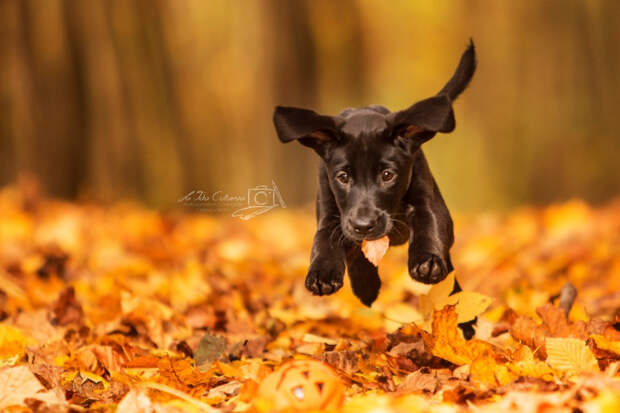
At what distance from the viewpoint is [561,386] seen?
2482mm

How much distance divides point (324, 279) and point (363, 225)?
22 cm

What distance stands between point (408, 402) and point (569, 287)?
170 centimetres

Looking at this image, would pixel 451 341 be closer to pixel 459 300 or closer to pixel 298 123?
pixel 459 300

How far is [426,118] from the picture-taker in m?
2.34

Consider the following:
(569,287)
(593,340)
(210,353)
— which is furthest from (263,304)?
(593,340)

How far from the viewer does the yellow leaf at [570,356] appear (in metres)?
2.60

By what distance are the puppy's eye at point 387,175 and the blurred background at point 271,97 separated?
26.9 feet

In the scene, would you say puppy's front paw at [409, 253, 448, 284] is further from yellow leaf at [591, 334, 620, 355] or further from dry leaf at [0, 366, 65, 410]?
dry leaf at [0, 366, 65, 410]

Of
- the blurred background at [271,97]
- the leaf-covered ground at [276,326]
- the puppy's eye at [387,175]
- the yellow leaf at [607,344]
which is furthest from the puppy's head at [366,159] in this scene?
the blurred background at [271,97]

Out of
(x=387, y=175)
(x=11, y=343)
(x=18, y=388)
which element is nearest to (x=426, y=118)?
(x=387, y=175)

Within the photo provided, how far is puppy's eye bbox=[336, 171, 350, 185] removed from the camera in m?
2.59

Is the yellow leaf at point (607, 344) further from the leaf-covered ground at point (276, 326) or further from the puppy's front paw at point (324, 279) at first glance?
the puppy's front paw at point (324, 279)

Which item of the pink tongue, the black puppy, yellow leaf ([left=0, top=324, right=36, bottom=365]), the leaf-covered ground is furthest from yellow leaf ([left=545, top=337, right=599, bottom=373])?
yellow leaf ([left=0, top=324, right=36, bottom=365])

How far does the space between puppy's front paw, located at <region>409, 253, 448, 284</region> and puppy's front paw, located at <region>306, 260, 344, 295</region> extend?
0.24 meters
